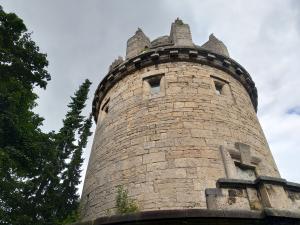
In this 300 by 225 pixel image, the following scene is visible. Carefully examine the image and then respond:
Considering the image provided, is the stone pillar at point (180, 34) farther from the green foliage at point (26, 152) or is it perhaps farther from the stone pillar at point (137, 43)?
the green foliage at point (26, 152)

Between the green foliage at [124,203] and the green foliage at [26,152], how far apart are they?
179 cm

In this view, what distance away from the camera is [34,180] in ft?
37.5

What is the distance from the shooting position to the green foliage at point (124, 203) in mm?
5891

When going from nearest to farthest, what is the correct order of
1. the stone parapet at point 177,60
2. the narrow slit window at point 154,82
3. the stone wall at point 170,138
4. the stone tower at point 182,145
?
the stone tower at point 182,145 → the stone wall at point 170,138 → the narrow slit window at point 154,82 → the stone parapet at point 177,60

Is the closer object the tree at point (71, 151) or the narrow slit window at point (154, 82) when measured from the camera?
the narrow slit window at point (154, 82)

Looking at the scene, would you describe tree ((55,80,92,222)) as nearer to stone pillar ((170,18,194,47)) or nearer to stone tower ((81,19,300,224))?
stone tower ((81,19,300,224))

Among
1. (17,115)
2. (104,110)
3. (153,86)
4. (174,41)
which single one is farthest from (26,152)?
(174,41)

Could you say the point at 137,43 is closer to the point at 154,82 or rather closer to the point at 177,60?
the point at 177,60

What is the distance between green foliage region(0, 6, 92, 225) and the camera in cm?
885

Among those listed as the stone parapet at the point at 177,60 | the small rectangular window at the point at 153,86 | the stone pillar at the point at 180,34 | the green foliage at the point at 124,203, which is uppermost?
the stone pillar at the point at 180,34

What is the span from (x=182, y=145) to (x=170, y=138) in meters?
0.35

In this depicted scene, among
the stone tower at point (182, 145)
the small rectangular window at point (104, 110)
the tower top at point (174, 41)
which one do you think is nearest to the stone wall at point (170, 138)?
the stone tower at point (182, 145)

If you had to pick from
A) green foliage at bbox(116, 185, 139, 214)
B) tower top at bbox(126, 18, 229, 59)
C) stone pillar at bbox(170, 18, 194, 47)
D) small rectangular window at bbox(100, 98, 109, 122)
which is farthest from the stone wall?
tower top at bbox(126, 18, 229, 59)

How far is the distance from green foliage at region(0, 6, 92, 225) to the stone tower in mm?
2048
